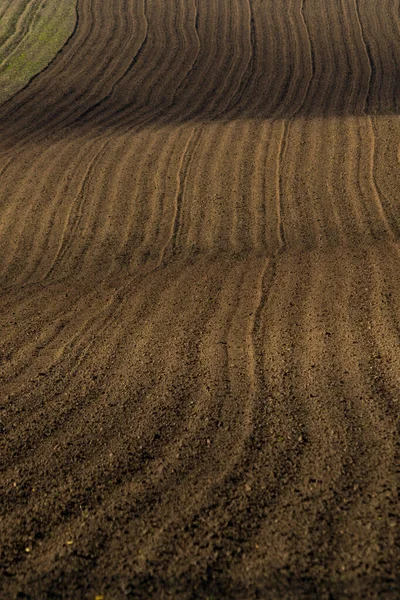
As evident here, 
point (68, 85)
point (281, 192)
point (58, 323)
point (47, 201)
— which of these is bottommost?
point (58, 323)

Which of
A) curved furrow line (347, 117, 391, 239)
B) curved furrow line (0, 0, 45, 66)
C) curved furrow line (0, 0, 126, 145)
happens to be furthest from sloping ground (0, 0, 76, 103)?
curved furrow line (347, 117, 391, 239)

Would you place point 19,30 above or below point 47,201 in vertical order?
above

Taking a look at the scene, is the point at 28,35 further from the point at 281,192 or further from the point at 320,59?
the point at 281,192

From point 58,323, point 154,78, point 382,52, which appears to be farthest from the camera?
point 382,52

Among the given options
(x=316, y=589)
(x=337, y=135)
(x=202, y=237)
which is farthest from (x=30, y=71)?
(x=316, y=589)

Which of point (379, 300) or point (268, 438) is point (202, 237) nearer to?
point (379, 300)

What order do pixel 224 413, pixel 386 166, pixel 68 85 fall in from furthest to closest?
pixel 68 85 → pixel 386 166 → pixel 224 413

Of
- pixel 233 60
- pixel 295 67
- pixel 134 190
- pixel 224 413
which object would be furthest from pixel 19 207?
pixel 295 67
